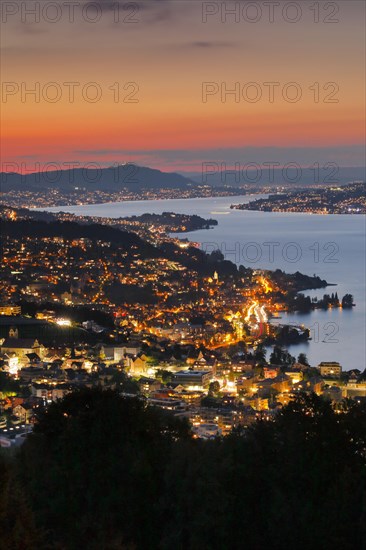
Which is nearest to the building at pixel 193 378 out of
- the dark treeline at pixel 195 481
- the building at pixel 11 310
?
the building at pixel 11 310

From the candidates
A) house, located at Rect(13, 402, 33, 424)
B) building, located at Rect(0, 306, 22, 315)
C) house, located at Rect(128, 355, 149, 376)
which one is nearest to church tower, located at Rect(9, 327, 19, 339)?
house, located at Rect(128, 355, 149, 376)

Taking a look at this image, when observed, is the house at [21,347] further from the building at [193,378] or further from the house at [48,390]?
the house at [48,390]

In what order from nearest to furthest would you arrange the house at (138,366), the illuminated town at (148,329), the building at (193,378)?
1. the illuminated town at (148,329)
2. the building at (193,378)
3. the house at (138,366)

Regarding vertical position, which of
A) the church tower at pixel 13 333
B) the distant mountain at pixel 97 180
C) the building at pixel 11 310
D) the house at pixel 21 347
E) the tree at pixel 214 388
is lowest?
the tree at pixel 214 388

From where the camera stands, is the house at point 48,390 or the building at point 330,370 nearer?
the house at point 48,390

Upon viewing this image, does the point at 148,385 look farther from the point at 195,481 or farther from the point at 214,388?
the point at 195,481

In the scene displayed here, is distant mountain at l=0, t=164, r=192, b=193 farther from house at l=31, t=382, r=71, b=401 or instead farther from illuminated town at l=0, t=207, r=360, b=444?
house at l=31, t=382, r=71, b=401

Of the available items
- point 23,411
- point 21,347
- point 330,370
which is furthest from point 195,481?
point 21,347
